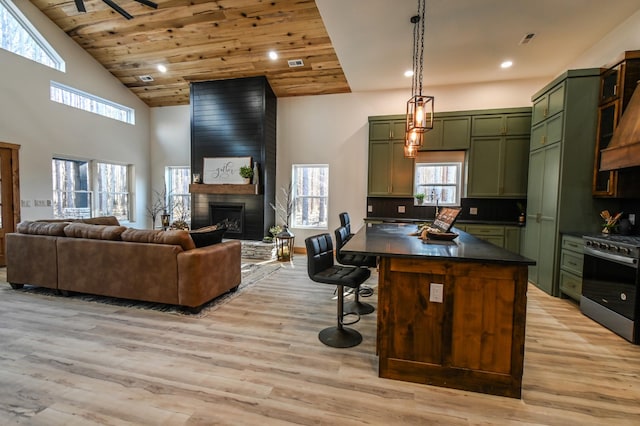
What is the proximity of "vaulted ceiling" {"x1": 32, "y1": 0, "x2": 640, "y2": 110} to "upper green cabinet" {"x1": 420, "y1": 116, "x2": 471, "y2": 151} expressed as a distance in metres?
0.81

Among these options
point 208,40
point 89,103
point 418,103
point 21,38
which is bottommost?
point 418,103

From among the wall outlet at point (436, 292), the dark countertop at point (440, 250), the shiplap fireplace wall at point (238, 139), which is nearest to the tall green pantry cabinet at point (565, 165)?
the dark countertop at point (440, 250)

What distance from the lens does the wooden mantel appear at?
20.0 ft

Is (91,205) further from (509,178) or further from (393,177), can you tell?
(509,178)

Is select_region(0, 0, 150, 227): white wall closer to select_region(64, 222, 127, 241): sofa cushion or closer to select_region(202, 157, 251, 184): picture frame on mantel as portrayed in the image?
select_region(202, 157, 251, 184): picture frame on mantel

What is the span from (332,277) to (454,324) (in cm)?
95

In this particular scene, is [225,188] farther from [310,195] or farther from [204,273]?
[204,273]

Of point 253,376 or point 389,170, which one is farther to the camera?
point 389,170

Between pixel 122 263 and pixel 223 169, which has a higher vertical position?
pixel 223 169

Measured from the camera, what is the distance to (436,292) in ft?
6.33

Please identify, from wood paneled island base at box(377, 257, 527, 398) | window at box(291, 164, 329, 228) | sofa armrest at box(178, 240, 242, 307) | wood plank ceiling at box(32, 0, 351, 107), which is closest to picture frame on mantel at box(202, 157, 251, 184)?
window at box(291, 164, 329, 228)

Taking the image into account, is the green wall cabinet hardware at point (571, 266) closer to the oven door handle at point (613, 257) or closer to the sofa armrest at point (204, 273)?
the oven door handle at point (613, 257)

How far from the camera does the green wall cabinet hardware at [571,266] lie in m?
3.34

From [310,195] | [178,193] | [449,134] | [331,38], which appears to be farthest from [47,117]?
[449,134]
